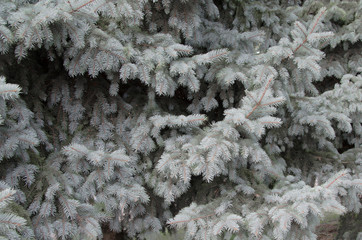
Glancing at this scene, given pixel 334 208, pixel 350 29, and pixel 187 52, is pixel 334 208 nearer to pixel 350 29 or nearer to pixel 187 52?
pixel 187 52

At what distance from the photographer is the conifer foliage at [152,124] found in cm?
187

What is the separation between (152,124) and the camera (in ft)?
7.82

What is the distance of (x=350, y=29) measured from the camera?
11.0 ft

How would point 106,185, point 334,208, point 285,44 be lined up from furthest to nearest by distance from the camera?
1. point 106,185
2. point 285,44
3. point 334,208

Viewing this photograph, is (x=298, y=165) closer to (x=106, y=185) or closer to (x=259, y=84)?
(x=259, y=84)

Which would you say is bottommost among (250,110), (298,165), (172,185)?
(298,165)

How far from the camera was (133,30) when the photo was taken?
232 cm

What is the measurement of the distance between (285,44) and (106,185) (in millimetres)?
1797

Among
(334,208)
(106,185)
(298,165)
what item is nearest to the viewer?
(334,208)

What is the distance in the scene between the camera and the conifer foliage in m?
1.87

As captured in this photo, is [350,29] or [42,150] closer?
[42,150]

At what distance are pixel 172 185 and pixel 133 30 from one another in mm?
1338

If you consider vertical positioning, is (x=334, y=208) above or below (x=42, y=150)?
above

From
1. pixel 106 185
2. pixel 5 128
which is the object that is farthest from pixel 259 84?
pixel 5 128
